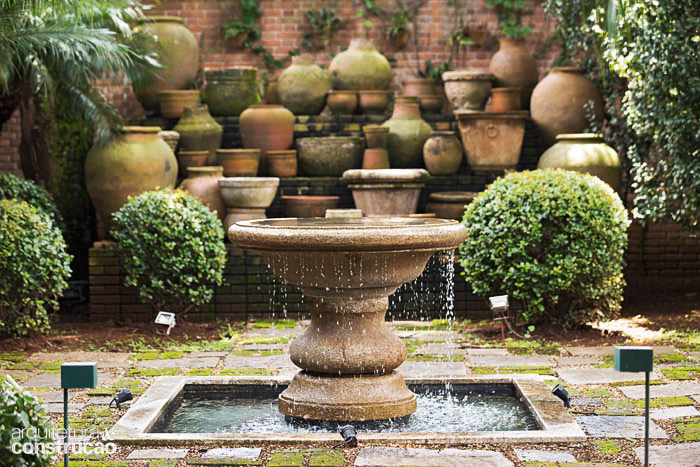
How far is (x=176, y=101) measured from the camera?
9.84m

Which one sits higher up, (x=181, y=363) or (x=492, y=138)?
(x=492, y=138)

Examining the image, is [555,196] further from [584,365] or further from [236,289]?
[236,289]

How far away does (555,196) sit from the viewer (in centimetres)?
700

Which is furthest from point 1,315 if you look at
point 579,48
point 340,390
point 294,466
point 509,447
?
point 579,48

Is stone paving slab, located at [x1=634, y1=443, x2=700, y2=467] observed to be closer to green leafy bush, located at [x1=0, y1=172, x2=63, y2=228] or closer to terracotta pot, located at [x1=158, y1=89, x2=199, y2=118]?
green leafy bush, located at [x1=0, y1=172, x2=63, y2=228]

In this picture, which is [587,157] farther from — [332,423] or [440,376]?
[332,423]

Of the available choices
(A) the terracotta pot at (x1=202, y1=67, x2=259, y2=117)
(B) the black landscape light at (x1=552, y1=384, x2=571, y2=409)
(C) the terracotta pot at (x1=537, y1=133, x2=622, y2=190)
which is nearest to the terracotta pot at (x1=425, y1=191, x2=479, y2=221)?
(C) the terracotta pot at (x1=537, y1=133, x2=622, y2=190)

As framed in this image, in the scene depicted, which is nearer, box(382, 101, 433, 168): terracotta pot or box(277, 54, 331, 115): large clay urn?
box(382, 101, 433, 168): terracotta pot

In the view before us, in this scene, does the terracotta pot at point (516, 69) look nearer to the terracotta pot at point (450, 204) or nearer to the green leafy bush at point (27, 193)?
the terracotta pot at point (450, 204)

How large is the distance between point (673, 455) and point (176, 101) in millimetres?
6764

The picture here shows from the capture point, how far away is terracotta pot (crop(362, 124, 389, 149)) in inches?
361

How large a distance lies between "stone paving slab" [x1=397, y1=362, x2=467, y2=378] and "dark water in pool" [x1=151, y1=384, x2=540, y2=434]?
0.44 meters

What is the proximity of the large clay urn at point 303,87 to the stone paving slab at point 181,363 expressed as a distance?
164 inches

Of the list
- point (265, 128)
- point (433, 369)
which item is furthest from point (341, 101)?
point (433, 369)
